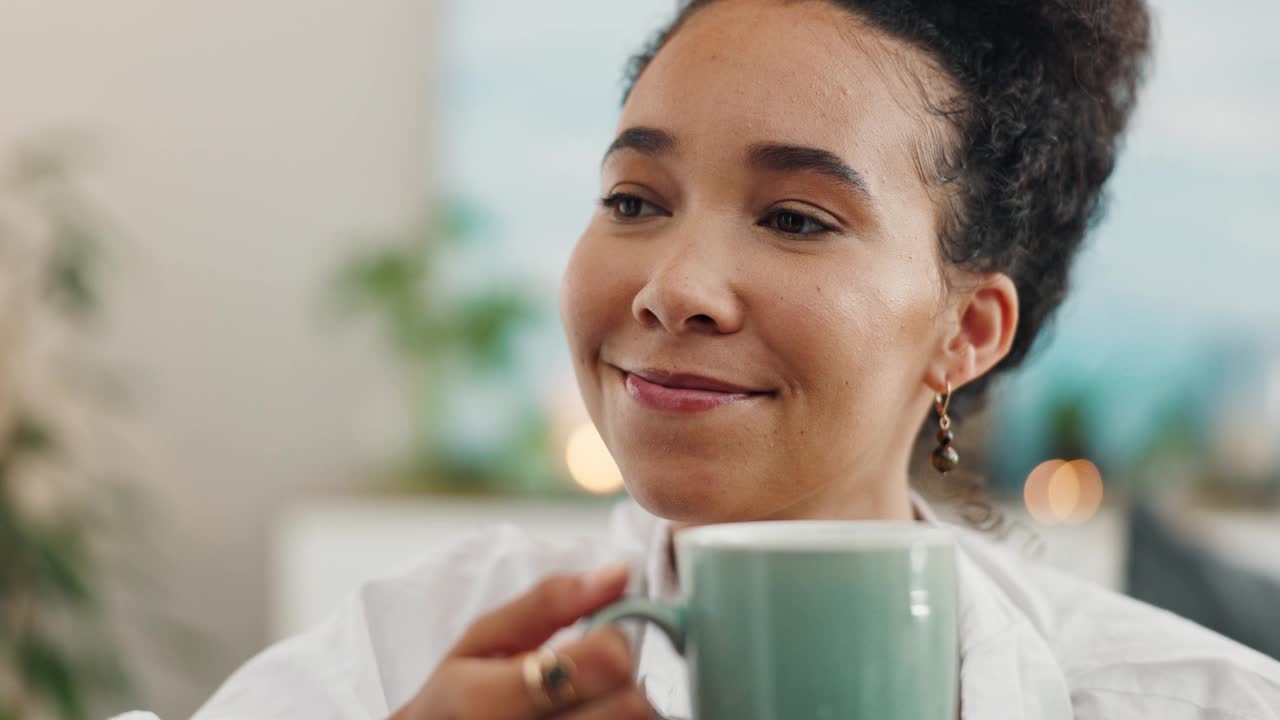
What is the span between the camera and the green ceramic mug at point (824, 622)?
556 millimetres

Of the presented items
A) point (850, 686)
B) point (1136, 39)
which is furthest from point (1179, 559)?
point (850, 686)

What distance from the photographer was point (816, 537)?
0.60 m

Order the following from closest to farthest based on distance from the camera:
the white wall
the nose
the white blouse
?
the nose, the white blouse, the white wall

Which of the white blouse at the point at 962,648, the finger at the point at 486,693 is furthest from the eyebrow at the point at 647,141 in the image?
the finger at the point at 486,693

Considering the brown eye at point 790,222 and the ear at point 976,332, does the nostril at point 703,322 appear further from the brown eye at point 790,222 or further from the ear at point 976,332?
the ear at point 976,332

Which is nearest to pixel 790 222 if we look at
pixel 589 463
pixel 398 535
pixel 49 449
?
pixel 398 535

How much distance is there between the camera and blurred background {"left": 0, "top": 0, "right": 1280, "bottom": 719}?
2.98m

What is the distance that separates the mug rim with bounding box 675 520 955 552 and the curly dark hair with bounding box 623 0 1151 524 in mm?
460

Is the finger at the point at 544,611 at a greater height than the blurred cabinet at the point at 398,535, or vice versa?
the finger at the point at 544,611

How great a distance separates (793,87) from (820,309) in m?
0.17

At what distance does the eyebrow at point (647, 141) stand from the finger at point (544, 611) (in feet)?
1.33

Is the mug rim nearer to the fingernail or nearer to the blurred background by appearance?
the fingernail

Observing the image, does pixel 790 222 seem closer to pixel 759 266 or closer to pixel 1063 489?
pixel 759 266

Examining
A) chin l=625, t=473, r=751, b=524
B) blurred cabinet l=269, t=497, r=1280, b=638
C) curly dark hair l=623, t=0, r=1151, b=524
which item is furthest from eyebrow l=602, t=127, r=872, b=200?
blurred cabinet l=269, t=497, r=1280, b=638
